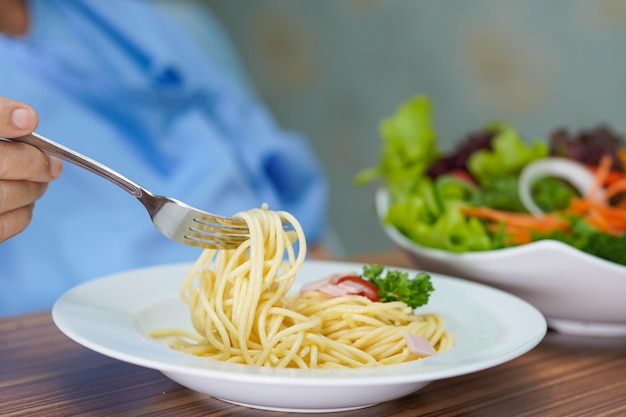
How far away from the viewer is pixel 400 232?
1242mm

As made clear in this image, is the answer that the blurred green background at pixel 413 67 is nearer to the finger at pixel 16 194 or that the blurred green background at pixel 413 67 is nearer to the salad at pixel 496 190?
the salad at pixel 496 190

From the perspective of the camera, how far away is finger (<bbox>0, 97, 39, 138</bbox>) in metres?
0.78

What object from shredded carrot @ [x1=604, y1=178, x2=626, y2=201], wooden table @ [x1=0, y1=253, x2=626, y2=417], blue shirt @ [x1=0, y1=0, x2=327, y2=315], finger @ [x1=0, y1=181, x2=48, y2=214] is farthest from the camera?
blue shirt @ [x1=0, y1=0, x2=327, y2=315]

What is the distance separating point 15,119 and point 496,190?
883 millimetres

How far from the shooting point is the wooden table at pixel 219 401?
0.75 metres

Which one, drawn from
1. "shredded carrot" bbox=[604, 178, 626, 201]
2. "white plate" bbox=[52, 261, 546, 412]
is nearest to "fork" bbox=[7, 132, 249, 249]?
"white plate" bbox=[52, 261, 546, 412]

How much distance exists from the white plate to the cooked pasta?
0.05m

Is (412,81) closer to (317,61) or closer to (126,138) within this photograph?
(317,61)

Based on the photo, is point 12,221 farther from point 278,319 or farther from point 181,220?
point 278,319

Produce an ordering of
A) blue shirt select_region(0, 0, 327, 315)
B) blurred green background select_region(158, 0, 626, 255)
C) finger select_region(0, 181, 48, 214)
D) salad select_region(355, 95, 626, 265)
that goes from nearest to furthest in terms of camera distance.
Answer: finger select_region(0, 181, 48, 214)
salad select_region(355, 95, 626, 265)
blue shirt select_region(0, 0, 327, 315)
blurred green background select_region(158, 0, 626, 255)

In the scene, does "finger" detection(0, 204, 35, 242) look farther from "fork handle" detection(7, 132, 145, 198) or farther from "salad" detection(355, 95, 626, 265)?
"salad" detection(355, 95, 626, 265)

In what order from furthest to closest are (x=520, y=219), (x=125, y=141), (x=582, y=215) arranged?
(x=125, y=141), (x=582, y=215), (x=520, y=219)

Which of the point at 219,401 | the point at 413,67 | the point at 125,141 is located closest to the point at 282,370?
the point at 219,401

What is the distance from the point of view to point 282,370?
2.18ft
